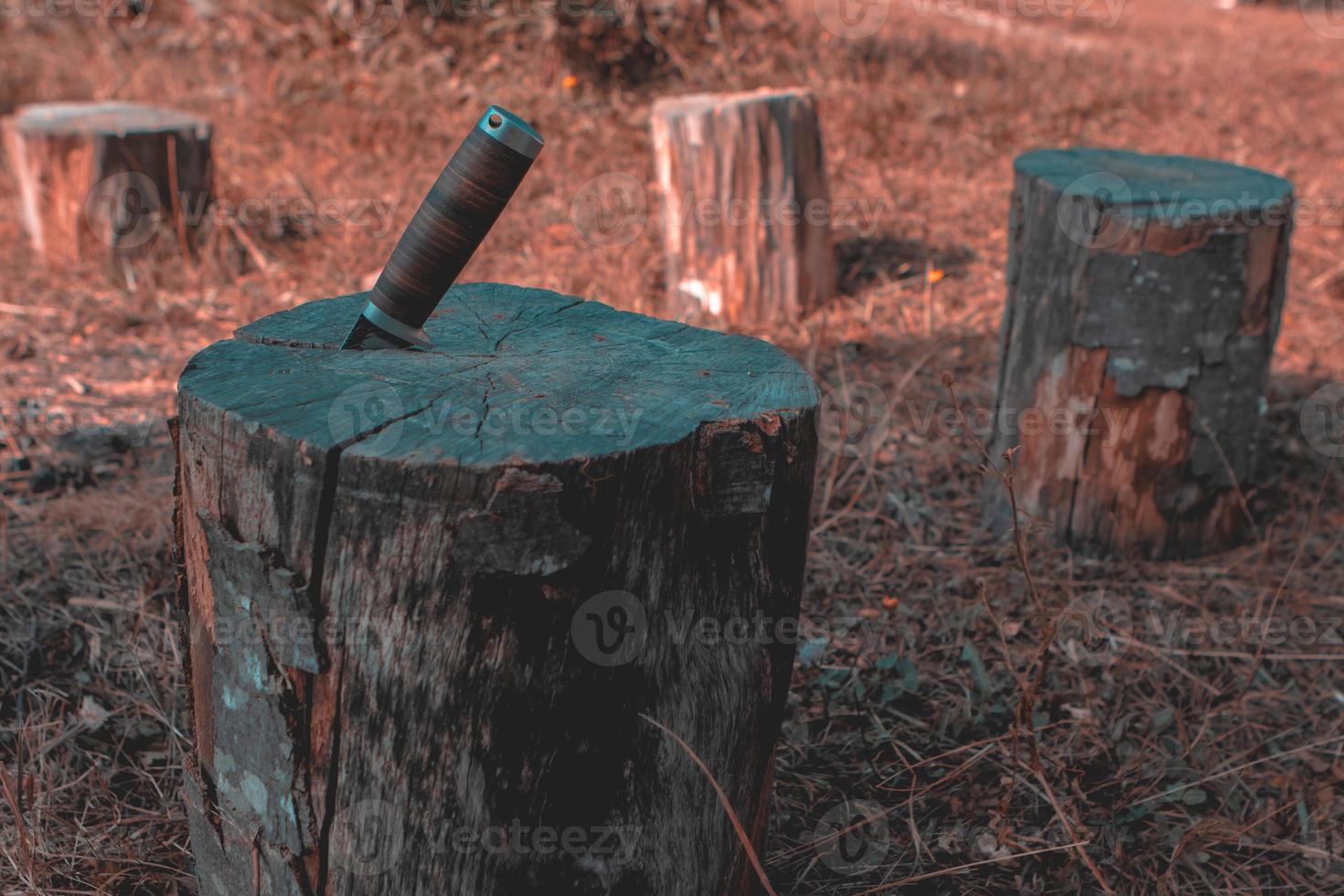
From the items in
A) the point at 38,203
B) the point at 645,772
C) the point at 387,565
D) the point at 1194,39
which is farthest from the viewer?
the point at 1194,39

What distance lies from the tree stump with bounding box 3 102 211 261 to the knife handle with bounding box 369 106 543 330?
4.14 m

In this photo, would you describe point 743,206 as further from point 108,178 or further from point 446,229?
point 446,229

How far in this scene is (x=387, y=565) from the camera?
152cm

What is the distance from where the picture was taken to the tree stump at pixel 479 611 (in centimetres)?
151

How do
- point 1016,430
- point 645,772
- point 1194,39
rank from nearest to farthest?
point 645,772 < point 1016,430 < point 1194,39

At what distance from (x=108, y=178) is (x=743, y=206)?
9.61 feet

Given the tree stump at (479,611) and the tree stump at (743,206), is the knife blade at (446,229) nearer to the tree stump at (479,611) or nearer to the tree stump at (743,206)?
the tree stump at (479,611)

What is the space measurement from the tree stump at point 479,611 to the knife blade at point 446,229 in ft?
0.28

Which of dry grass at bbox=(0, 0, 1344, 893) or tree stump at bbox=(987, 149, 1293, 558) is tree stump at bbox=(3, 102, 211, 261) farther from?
tree stump at bbox=(987, 149, 1293, 558)

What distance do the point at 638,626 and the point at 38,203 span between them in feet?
16.5

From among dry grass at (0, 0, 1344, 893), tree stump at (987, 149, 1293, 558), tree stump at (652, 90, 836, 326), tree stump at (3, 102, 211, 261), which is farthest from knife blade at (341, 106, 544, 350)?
tree stump at (3, 102, 211, 261)

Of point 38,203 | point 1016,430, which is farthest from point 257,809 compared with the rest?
point 38,203

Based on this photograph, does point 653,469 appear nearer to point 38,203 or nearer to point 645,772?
point 645,772

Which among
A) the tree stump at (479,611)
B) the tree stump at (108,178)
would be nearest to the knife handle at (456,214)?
the tree stump at (479,611)
